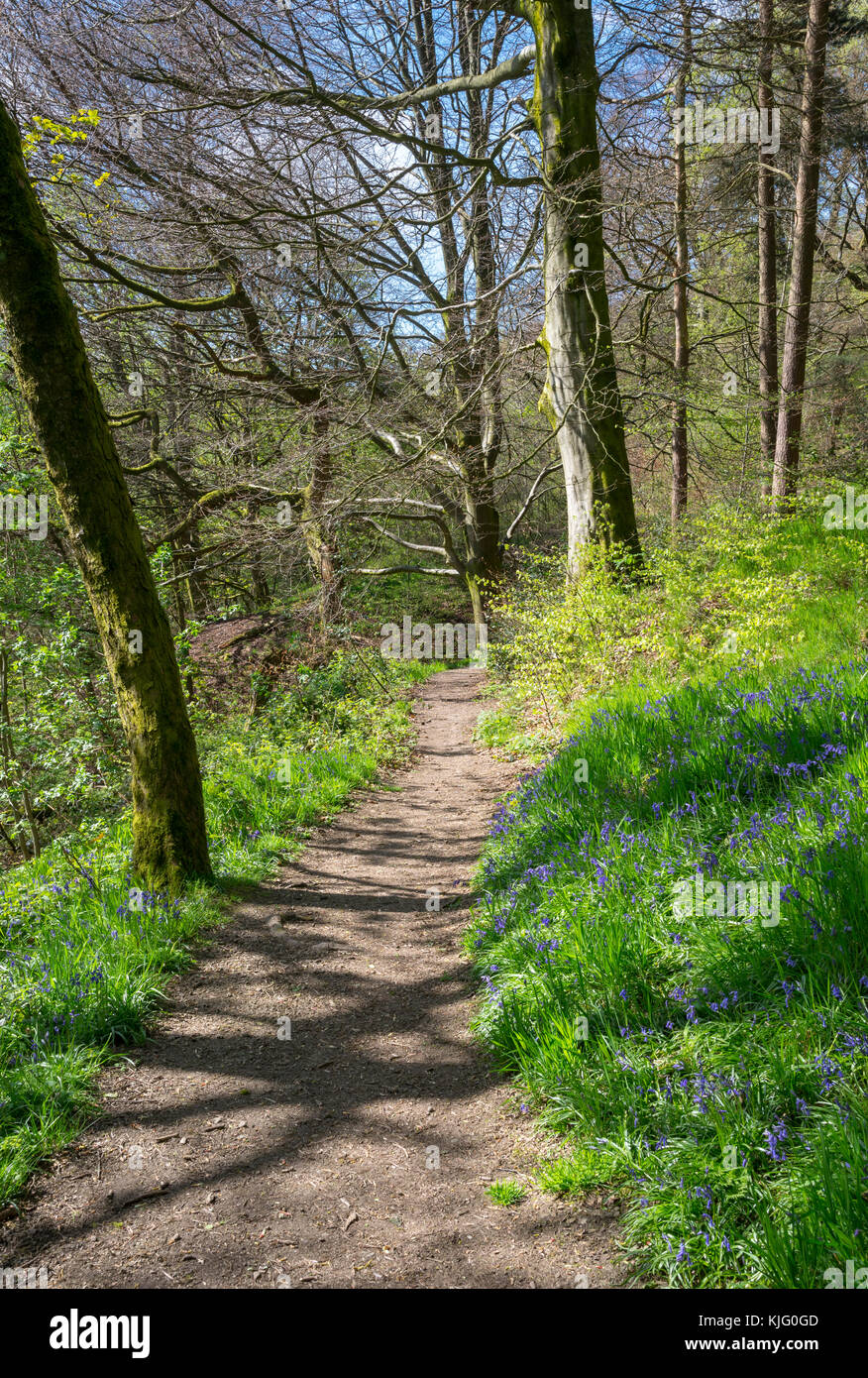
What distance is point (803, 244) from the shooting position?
10734 millimetres

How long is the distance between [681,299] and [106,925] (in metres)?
14.5

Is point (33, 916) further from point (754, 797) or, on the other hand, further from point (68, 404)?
point (754, 797)

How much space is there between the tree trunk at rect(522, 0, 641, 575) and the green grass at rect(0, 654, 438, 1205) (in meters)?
4.04

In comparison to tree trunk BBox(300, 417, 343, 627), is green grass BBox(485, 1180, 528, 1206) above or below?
below

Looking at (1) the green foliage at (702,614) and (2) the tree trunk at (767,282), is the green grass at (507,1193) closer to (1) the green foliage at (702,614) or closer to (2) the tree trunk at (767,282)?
(1) the green foliage at (702,614)

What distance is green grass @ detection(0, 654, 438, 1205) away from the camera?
3.40 metres

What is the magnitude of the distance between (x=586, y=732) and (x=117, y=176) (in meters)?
8.61

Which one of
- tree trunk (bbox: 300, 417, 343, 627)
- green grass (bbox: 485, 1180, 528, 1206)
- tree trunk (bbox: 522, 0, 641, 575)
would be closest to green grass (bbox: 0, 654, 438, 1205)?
green grass (bbox: 485, 1180, 528, 1206)

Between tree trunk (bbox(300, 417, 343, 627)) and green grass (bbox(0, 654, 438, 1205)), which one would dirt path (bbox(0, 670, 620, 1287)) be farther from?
tree trunk (bbox(300, 417, 343, 627))

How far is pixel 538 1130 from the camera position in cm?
314

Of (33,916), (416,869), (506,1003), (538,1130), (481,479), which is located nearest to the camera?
(538,1130)

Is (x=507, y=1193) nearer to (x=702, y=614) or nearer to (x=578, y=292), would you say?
(x=702, y=614)

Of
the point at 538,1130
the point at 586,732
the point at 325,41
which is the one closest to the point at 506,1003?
the point at 538,1130

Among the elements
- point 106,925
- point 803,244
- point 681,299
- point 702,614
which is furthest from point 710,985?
point 681,299
